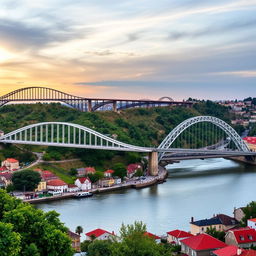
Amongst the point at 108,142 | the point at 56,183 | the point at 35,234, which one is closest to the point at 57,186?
the point at 56,183

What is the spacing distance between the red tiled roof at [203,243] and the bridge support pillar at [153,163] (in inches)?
604

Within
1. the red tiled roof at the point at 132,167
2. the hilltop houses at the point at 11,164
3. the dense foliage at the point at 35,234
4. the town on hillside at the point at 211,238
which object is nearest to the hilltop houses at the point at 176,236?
the town on hillside at the point at 211,238

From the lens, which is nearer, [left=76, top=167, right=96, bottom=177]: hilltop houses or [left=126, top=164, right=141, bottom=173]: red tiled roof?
[left=76, top=167, right=96, bottom=177]: hilltop houses

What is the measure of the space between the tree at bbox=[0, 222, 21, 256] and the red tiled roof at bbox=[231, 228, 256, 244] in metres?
6.76

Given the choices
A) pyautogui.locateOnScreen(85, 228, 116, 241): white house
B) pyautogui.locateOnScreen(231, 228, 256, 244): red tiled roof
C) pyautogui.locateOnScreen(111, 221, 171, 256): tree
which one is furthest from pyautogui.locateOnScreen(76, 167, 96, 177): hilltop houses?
pyautogui.locateOnScreen(111, 221, 171, 256): tree

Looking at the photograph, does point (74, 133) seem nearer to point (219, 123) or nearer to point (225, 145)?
point (219, 123)

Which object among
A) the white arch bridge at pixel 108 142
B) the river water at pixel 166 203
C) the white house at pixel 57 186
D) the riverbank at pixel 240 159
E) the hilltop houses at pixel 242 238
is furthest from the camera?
the riverbank at pixel 240 159

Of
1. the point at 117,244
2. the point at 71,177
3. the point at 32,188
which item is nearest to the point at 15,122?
the point at 71,177

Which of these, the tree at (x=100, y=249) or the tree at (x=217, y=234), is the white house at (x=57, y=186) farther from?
the tree at (x=100, y=249)

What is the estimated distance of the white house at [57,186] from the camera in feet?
76.2

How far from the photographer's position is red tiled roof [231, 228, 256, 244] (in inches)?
522

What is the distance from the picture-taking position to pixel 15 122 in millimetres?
41281

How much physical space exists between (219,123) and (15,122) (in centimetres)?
1694

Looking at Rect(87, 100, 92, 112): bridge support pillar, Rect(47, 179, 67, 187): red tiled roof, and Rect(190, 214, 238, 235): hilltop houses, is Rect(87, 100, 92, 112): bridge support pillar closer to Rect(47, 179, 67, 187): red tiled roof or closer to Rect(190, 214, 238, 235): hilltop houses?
Rect(47, 179, 67, 187): red tiled roof
